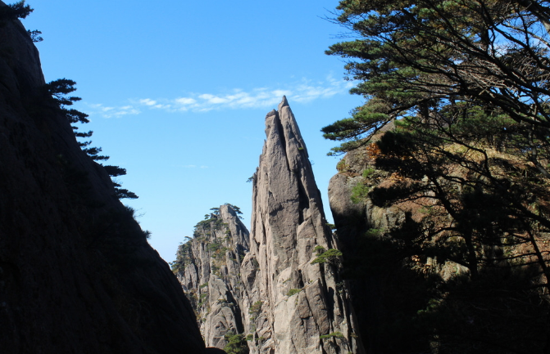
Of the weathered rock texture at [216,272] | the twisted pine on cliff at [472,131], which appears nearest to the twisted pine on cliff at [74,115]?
the twisted pine on cliff at [472,131]

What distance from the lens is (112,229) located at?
587 inches

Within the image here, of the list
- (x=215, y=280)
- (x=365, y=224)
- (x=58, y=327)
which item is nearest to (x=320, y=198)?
(x=365, y=224)

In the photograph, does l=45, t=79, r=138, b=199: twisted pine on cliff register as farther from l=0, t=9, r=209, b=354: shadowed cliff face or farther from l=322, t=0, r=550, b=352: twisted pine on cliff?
l=322, t=0, r=550, b=352: twisted pine on cliff

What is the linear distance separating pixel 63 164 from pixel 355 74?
12.0 m

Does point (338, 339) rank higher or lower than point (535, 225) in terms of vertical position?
lower

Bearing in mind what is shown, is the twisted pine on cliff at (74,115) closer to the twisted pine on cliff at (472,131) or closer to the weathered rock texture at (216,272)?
the twisted pine on cliff at (472,131)

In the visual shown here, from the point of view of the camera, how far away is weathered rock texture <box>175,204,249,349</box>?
180 feet

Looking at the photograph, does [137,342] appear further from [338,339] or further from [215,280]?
[215,280]

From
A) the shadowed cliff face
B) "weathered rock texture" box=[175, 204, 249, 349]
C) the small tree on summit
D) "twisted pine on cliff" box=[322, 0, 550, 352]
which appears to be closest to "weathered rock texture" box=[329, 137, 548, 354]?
"twisted pine on cliff" box=[322, 0, 550, 352]

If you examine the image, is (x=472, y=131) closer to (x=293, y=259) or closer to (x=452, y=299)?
(x=452, y=299)

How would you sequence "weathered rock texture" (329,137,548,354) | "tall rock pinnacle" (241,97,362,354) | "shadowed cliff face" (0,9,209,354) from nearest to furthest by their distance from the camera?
1. "shadowed cliff face" (0,9,209,354)
2. "weathered rock texture" (329,137,548,354)
3. "tall rock pinnacle" (241,97,362,354)

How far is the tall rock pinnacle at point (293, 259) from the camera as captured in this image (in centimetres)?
3141

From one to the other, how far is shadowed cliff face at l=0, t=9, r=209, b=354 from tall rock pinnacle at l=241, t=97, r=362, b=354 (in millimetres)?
17428

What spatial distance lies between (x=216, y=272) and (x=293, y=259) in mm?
30928
